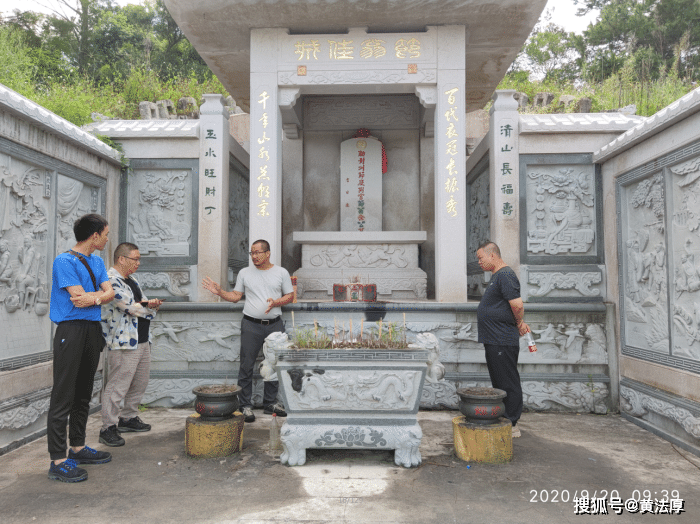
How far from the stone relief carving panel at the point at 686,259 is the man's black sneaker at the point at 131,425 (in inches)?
177

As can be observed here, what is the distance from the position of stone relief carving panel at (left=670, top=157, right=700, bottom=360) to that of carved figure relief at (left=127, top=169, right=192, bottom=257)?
193 inches

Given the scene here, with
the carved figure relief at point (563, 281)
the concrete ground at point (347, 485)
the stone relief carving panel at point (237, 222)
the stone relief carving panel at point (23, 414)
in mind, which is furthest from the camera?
the stone relief carving panel at point (237, 222)

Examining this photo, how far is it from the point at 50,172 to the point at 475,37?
487 cm

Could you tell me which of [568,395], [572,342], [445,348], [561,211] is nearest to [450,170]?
[561,211]

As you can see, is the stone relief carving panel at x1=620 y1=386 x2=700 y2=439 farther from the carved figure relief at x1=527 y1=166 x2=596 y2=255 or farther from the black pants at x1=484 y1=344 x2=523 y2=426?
the carved figure relief at x1=527 y1=166 x2=596 y2=255

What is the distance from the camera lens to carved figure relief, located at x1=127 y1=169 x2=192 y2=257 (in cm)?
570

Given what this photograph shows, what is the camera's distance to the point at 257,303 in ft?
14.2

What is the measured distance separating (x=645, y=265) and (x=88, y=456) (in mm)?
4841

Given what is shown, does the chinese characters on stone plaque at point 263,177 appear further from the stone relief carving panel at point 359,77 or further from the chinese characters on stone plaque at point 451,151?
the chinese characters on stone plaque at point 451,151

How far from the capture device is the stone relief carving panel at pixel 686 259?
370 cm

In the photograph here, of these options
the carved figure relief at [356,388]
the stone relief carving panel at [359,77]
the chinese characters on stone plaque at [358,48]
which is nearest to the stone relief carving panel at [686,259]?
the carved figure relief at [356,388]

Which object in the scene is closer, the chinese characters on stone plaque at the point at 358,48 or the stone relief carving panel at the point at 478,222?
the chinese characters on stone plaque at the point at 358,48

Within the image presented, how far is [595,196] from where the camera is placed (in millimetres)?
5395
